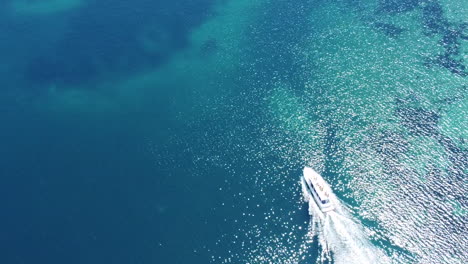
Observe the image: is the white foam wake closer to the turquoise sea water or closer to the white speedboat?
the turquoise sea water

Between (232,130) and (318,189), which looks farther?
(232,130)

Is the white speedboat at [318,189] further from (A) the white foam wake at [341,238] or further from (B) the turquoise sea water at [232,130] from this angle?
(B) the turquoise sea water at [232,130]

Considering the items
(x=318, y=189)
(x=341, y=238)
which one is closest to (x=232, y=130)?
(x=318, y=189)

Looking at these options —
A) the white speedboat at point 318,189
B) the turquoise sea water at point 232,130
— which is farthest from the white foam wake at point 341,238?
the white speedboat at point 318,189

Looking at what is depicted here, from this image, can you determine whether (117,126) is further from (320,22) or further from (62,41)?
(320,22)

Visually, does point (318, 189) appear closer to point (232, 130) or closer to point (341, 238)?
point (341, 238)

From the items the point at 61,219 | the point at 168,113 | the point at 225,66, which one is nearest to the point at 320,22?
the point at 225,66

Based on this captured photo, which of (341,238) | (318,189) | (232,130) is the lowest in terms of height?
(341,238)
